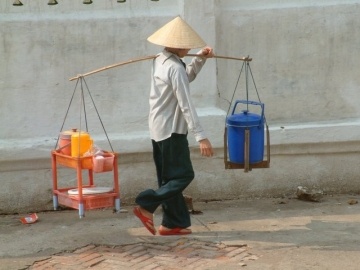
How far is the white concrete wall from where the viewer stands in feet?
26.2

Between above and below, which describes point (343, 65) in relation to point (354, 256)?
above

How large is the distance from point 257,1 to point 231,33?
415 millimetres

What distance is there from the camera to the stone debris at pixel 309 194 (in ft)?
28.0

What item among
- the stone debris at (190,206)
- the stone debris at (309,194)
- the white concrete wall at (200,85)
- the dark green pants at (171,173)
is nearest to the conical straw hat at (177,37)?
the dark green pants at (171,173)

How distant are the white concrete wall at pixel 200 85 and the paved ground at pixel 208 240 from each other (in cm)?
33

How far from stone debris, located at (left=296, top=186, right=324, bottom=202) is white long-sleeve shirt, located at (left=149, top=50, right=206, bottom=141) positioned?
1984 millimetres

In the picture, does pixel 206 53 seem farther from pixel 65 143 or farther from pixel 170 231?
pixel 170 231

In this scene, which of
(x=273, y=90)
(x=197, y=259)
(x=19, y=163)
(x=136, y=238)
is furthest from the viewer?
(x=273, y=90)

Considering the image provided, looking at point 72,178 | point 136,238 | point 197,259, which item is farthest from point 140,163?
point 197,259

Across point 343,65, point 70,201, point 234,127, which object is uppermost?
point 343,65

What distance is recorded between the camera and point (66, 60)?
8.06 m

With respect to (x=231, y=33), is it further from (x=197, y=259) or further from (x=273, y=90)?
(x=197, y=259)

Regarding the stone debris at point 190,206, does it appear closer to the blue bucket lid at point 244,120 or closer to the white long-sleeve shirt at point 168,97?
the blue bucket lid at point 244,120

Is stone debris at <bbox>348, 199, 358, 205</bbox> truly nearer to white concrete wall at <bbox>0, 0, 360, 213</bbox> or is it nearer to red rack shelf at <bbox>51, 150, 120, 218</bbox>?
white concrete wall at <bbox>0, 0, 360, 213</bbox>
